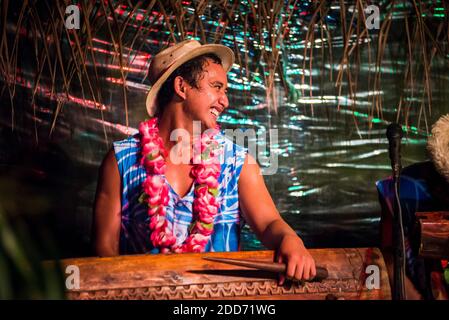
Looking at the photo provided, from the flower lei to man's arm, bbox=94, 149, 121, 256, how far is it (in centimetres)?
14

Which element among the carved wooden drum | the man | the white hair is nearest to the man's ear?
the man

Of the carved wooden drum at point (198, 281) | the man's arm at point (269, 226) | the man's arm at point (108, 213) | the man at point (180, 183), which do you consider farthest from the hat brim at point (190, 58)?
the carved wooden drum at point (198, 281)

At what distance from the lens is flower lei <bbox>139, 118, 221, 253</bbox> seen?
8.53ft

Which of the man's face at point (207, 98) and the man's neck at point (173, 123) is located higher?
the man's face at point (207, 98)

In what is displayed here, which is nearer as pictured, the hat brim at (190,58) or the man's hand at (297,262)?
the man's hand at (297,262)

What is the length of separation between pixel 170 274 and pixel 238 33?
176 centimetres

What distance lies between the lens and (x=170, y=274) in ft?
6.87

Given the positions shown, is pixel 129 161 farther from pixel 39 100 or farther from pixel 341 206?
pixel 341 206

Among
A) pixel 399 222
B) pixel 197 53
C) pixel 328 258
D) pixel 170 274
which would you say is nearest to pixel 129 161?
pixel 197 53

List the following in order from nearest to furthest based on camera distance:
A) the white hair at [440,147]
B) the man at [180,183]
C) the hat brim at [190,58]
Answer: the white hair at [440,147] < the man at [180,183] < the hat brim at [190,58]

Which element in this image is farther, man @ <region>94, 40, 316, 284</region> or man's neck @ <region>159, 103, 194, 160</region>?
man's neck @ <region>159, 103, 194, 160</region>

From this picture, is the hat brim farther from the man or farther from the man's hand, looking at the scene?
the man's hand

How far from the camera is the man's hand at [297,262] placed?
2.08 m

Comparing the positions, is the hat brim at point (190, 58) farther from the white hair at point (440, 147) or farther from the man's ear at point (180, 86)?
the white hair at point (440, 147)
